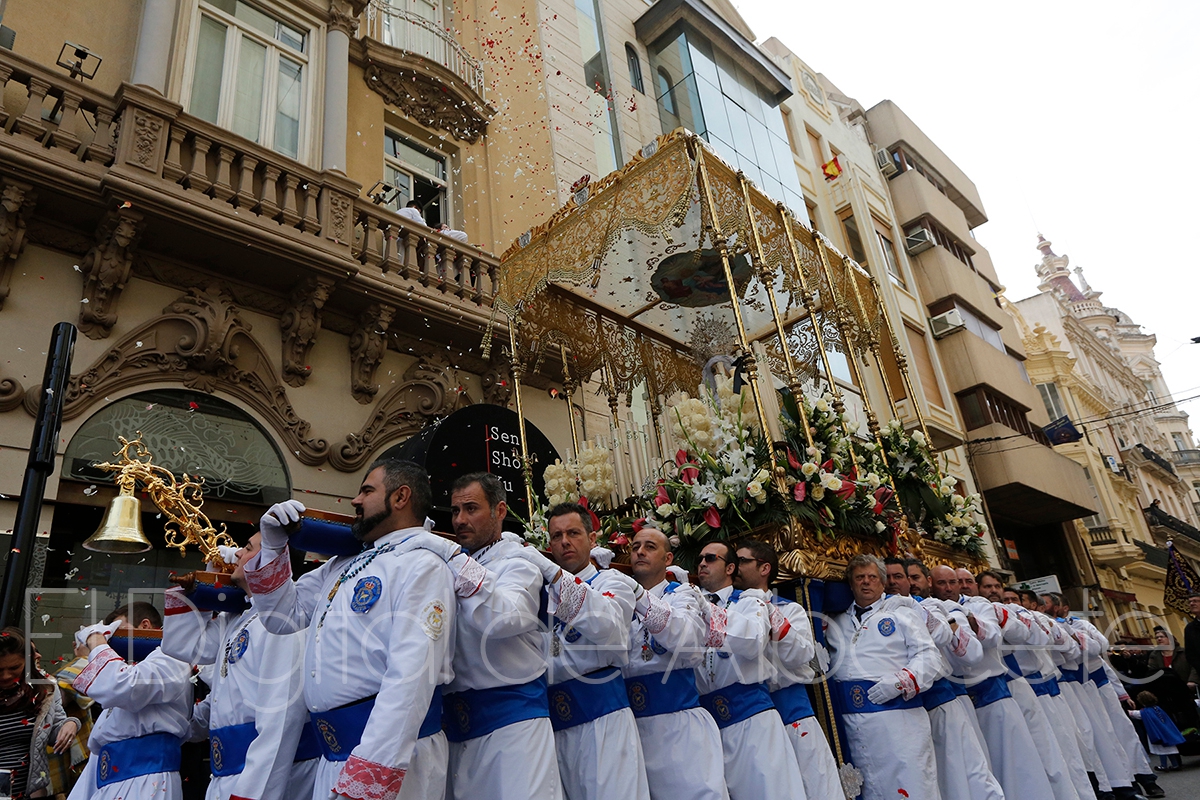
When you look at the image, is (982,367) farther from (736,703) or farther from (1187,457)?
(1187,457)

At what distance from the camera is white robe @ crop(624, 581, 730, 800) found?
362 cm

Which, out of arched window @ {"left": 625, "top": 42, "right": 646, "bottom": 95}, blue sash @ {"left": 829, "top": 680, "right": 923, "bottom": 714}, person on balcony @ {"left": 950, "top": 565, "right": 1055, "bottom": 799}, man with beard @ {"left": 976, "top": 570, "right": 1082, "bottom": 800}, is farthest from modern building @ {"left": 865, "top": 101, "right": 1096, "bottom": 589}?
blue sash @ {"left": 829, "top": 680, "right": 923, "bottom": 714}

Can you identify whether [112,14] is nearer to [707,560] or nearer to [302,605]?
[302,605]

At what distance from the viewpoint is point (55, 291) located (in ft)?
21.7

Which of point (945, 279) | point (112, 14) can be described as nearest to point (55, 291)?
point (112, 14)

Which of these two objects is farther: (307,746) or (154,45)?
(154,45)

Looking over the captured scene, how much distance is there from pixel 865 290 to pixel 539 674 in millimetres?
6262

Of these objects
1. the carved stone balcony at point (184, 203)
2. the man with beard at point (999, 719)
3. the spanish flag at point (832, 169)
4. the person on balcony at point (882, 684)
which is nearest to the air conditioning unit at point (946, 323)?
the spanish flag at point (832, 169)

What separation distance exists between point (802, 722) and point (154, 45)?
8194mm

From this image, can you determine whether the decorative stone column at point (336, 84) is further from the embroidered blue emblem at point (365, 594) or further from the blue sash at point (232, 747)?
the embroidered blue emblem at point (365, 594)

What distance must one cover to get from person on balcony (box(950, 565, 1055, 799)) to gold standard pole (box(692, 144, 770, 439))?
1980 millimetres

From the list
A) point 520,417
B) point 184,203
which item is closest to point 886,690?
point 520,417

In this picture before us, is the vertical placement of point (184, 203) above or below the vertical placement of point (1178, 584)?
above

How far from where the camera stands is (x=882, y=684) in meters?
4.60
